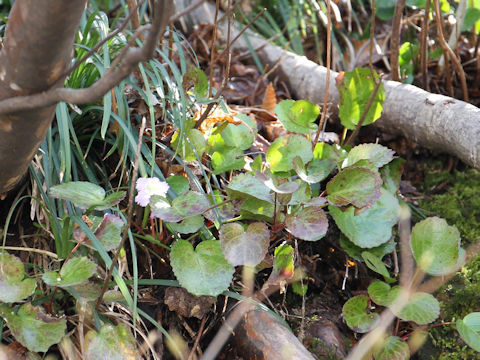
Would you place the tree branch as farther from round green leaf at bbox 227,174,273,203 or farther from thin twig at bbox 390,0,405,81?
thin twig at bbox 390,0,405,81

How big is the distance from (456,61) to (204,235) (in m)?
1.12

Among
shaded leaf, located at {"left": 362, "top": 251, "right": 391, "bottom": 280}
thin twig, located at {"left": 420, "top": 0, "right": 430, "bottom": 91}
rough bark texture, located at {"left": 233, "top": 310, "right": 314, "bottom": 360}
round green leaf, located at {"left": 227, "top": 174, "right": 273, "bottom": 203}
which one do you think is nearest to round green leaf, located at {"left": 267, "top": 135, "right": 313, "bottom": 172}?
round green leaf, located at {"left": 227, "top": 174, "right": 273, "bottom": 203}

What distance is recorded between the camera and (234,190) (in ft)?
3.76

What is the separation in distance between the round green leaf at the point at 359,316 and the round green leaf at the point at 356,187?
26 centimetres

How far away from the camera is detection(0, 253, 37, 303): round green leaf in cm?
96

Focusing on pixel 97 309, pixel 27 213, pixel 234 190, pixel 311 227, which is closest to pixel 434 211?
pixel 311 227

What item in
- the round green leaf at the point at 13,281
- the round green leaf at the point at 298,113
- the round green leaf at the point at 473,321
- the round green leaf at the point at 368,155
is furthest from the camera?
the round green leaf at the point at 298,113

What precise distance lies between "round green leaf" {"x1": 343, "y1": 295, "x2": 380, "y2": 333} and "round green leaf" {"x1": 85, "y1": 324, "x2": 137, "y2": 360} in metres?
0.54

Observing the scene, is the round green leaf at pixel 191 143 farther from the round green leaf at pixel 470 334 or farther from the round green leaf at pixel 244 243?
the round green leaf at pixel 470 334

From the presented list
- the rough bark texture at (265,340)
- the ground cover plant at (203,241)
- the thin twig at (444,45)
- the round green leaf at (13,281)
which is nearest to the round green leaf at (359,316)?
the ground cover plant at (203,241)

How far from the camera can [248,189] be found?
1151mm

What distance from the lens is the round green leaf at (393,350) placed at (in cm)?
112

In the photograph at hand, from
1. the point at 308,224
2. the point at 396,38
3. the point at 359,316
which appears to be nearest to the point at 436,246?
the point at 359,316

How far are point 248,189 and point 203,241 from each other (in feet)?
0.55
